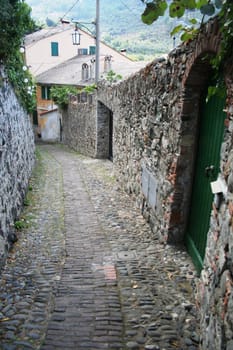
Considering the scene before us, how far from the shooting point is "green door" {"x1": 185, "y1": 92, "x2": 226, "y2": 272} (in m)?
3.15

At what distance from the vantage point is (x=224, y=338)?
2.04 meters

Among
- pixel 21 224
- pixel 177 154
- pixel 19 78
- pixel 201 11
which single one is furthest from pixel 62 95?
pixel 201 11

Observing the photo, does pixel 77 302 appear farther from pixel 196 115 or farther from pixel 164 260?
pixel 196 115

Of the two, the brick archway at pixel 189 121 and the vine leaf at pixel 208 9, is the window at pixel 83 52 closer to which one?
the brick archway at pixel 189 121

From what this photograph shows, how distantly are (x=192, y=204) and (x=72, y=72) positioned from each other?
849 inches

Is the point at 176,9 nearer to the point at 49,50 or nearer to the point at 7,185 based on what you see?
the point at 7,185

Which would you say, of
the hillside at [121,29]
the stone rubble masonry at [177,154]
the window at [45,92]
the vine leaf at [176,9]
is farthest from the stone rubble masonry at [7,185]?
the hillside at [121,29]

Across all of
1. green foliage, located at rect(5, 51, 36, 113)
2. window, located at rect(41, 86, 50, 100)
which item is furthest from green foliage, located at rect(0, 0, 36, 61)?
window, located at rect(41, 86, 50, 100)

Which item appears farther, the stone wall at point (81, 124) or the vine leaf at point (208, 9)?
the stone wall at point (81, 124)

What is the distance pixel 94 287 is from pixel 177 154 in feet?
6.04

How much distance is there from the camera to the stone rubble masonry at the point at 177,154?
228cm

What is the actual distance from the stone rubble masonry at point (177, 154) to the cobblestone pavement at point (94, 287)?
0.31 metres

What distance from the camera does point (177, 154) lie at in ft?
12.8

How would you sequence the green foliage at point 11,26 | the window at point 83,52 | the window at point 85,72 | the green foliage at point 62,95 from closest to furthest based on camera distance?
the green foliage at point 11,26 < the green foliage at point 62,95 < the window at point 85,72 < the window at point 83,52
